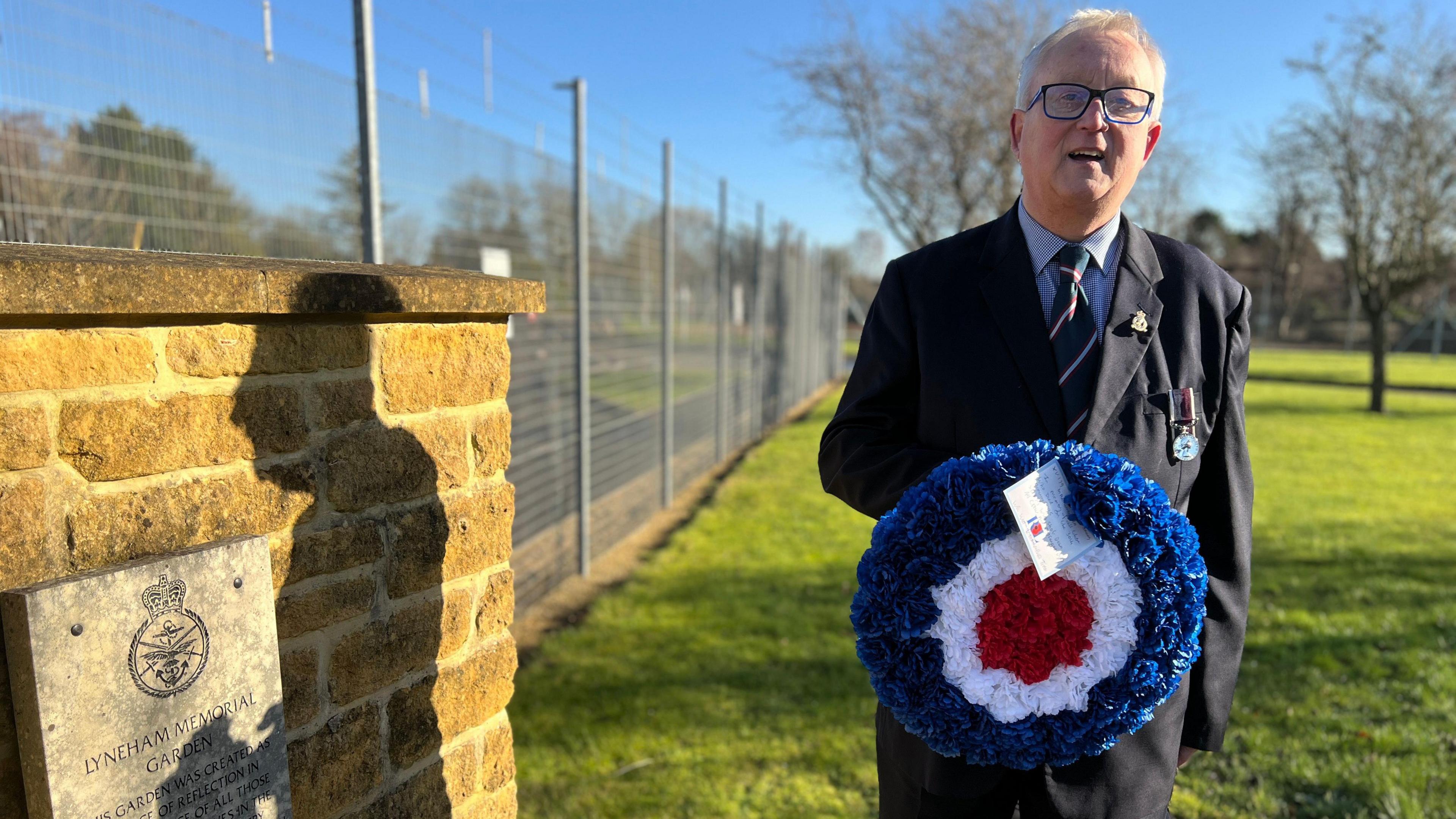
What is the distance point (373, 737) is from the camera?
1.86 m

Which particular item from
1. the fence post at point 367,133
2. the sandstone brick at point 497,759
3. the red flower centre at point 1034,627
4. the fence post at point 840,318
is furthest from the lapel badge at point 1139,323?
the fence post at point 840,318

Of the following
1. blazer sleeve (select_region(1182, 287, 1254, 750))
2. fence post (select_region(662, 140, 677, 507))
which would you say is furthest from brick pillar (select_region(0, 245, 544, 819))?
fence post (select_region(662, 140, 677, 507))

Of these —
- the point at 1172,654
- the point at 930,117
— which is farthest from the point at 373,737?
the point at 930,117

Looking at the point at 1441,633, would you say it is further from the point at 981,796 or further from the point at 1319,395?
the point at 1319,395

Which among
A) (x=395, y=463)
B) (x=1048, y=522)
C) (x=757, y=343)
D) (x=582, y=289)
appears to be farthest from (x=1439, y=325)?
(x=395, y=463)

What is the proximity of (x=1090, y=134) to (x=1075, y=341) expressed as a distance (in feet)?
1.36

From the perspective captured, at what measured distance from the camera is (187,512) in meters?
1.52

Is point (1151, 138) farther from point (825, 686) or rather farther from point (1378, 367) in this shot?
point (1378, 367)

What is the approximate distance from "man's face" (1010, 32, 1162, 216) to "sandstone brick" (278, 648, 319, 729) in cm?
175

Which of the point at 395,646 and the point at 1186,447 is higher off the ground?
the point at 1186,447

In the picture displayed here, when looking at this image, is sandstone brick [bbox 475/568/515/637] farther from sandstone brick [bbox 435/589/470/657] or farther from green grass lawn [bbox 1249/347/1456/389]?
green grass lawn [bbox 1249/347/1456/389]

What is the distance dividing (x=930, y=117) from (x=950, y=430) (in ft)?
36.0

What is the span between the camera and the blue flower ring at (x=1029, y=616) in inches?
60.3

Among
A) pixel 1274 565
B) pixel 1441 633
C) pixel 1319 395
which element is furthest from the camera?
pixel 1319 395
